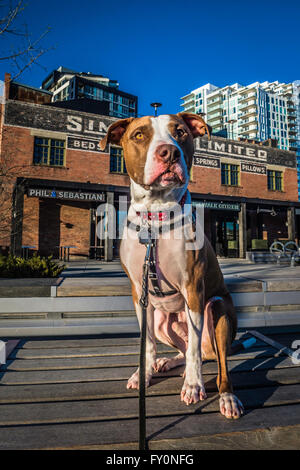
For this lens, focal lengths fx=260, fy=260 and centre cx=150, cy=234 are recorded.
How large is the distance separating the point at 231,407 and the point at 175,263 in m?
0.77

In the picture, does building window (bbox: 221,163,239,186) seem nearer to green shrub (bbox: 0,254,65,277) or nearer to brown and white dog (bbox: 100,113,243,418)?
green shrub (bbox: 0,254,65,277)

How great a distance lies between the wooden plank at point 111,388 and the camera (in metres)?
1.44

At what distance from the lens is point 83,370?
5.86 feet

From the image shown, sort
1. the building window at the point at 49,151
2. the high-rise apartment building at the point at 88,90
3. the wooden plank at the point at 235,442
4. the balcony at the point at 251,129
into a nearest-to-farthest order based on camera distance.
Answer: the wooden plank at the point at 235,442
the building window at the point at 49,151
the high-rise apartment building at the point at 88,90
the balcony at the point at 251,129

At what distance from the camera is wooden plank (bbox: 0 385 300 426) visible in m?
1.25

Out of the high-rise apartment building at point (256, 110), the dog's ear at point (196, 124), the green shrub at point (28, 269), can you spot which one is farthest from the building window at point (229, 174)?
the high-rise apartment building at point (256, 110)

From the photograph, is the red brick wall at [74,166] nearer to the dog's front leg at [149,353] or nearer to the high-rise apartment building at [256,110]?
the dog's front leg at [149,353]

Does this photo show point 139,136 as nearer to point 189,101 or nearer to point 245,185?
point 245,185

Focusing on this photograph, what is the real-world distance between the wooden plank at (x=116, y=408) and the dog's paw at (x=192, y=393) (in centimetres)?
2

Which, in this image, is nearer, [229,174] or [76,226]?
[76,226]

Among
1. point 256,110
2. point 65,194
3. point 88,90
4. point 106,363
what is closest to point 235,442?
point 106,363

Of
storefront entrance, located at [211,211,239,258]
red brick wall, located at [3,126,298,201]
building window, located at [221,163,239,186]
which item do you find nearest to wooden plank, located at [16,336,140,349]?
red brick wall, located at [3,126,298,201]

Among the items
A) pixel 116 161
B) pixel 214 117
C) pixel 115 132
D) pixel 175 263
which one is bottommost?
pixel 175 263

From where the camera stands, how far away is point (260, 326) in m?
3.07
